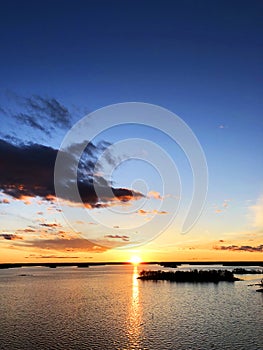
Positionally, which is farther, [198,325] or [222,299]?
[222,299]

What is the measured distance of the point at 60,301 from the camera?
66250mm

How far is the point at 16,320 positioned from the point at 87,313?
10.5m

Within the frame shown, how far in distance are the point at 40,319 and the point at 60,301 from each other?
19.2m

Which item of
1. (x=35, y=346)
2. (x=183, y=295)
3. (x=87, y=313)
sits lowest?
(x=35, y=346)

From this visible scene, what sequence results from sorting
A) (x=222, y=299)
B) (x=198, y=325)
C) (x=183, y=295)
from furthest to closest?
(x=183, y=295) → (x=222, y=299) → (x=198, y=325)

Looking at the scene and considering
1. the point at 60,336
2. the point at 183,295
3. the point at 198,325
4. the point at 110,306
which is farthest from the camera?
the point at 183,295

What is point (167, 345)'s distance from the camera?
110 feet

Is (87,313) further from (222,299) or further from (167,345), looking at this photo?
(222,299)

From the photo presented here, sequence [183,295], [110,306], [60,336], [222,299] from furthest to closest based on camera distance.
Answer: [183,295], [222,299], [110,306], [60,336]

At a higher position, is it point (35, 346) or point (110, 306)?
point (110, 306)

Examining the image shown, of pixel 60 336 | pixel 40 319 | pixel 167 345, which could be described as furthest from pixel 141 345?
pixel 40 319

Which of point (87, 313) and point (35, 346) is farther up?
point (87, 313)

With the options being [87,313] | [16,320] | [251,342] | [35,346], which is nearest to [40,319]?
[16,320]

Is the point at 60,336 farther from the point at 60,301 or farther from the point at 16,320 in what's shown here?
the point at 60,301
